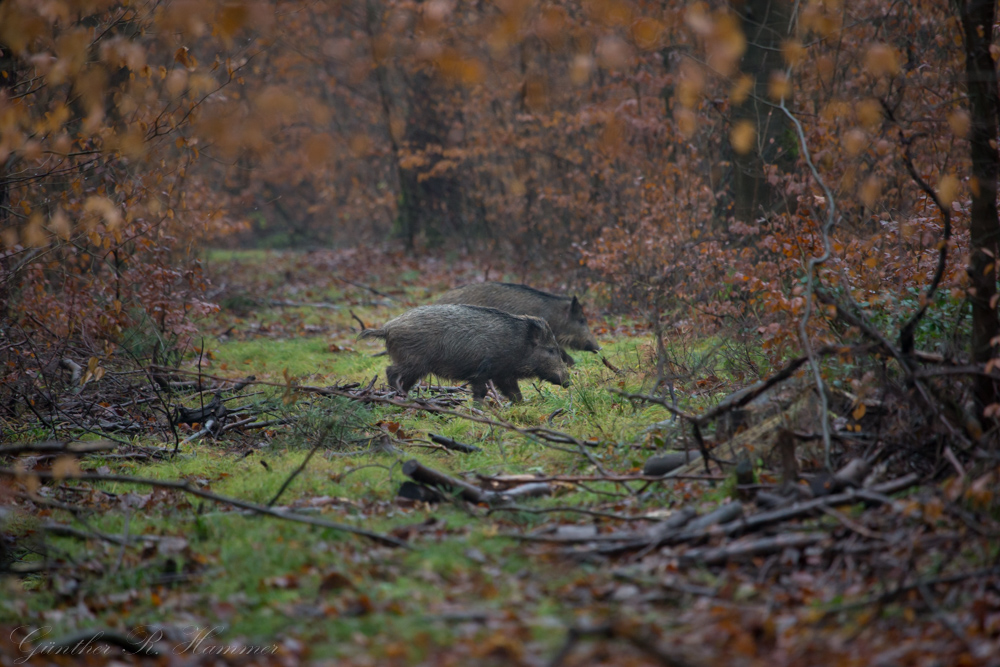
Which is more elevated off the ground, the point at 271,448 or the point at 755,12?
the point at 755,12

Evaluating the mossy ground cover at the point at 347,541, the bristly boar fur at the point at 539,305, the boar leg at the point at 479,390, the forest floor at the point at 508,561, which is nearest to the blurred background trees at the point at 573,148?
the bristly boar fur at the point at 539,305

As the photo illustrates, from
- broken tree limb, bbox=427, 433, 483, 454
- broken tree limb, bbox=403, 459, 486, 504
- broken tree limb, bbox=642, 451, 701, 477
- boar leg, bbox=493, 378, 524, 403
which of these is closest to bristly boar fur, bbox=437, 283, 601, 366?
boar leg, bbox=493, 378, 524, 403

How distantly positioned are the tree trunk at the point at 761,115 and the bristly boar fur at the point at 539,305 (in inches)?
95.8

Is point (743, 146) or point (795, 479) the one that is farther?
point (743, 146)

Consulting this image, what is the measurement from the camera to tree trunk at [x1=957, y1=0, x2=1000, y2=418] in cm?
430

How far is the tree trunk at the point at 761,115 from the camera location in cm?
894

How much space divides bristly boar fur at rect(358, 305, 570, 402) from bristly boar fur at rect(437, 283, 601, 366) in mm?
1938

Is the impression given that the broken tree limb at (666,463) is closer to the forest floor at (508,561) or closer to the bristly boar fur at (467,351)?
the forest floor at (508,561)

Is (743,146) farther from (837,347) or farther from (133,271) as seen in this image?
(133,271)

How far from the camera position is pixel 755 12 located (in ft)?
29.8

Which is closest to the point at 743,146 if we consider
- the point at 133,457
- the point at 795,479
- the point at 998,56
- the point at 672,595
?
the point at 998,56

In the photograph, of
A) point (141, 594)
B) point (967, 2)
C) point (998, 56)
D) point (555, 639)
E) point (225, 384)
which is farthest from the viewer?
point (225, 384)

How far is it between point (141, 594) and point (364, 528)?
1.21m

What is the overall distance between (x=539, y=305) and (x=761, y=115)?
3693 mm
